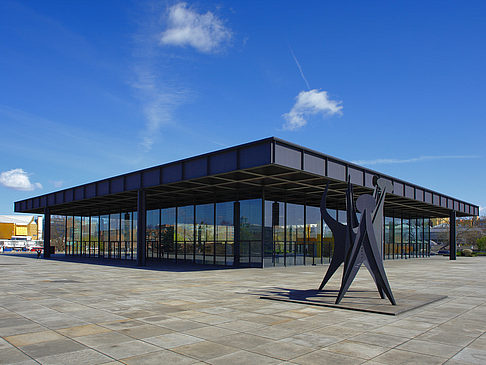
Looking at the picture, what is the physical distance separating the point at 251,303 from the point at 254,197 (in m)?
18.0

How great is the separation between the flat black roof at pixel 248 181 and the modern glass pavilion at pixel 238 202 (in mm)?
58

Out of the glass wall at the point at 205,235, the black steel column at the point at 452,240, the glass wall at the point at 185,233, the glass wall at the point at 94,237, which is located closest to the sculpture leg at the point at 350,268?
the glass wall at the point at 205,235

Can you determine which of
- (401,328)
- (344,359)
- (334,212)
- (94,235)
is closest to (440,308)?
(401,328)

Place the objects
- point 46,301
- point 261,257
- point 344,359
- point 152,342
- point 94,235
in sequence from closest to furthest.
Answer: point 344,359 < point 152,342 < point 46,301 < point 261,257 < point 94,235

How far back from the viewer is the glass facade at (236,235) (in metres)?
30.1

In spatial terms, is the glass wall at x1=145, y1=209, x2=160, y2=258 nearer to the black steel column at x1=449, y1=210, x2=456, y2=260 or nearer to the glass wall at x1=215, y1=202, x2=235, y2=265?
the glass wall at x1=215, y1=202, x2=235, y2=265

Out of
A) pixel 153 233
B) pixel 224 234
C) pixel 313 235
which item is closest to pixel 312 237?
pixel 313 235

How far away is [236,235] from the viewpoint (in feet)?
101

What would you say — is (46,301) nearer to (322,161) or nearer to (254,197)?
(322,161)

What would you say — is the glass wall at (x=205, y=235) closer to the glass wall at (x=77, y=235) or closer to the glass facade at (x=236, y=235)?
the glass facade at (x=236, y=235)

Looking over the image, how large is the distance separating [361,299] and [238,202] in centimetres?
1892

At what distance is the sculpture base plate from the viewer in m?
11.3

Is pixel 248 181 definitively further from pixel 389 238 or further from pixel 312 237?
pixel 389 238

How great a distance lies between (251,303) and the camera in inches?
493
